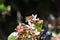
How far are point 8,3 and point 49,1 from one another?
678mm

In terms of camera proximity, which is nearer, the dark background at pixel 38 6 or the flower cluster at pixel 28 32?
the flower cluster at pixel 28 32

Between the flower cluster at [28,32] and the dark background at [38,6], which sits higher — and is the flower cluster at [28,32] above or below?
below

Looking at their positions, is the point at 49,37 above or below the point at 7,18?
below

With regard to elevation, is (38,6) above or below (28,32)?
above

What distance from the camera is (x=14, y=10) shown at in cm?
366

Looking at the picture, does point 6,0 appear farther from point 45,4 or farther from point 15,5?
point 45,4

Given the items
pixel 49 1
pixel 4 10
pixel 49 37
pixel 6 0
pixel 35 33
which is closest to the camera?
pixel 35 33

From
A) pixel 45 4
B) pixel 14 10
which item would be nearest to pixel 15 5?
pixel 14 10

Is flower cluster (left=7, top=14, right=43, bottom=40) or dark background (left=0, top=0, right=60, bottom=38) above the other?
dark background (left=0, top=0, right=60, bottom=38)

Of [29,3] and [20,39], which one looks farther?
[29,3]

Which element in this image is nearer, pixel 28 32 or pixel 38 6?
pixel 28 32

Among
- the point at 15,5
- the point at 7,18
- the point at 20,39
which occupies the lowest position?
the point at 20,39

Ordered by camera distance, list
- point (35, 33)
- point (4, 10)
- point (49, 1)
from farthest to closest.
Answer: point (49, 1) → point (4, 10) → point (35, 33)

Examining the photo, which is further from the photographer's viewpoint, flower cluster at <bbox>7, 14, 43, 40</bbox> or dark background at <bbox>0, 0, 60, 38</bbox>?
dark background at <bbox>0, 0, 60, 38</bbox>
